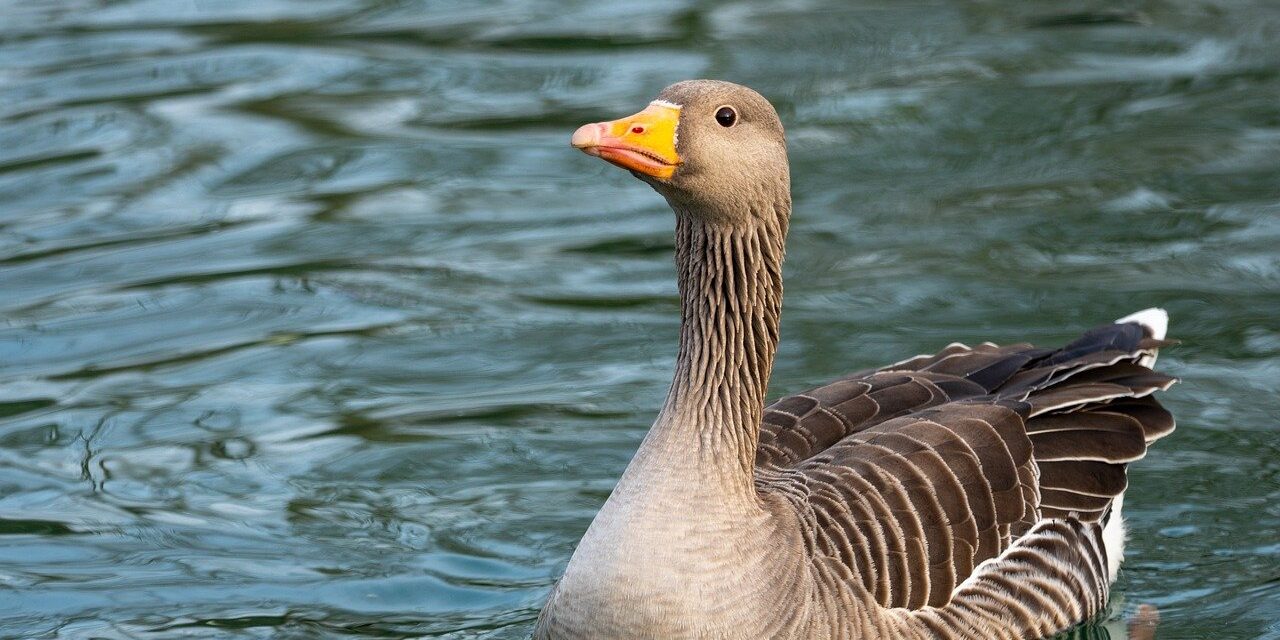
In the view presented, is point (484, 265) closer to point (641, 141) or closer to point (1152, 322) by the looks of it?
point (1152, 322)

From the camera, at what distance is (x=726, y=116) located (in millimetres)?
6082

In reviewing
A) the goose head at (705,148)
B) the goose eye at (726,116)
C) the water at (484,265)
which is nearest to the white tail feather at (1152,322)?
the water at (484,265)

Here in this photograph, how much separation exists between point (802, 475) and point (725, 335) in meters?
0.63

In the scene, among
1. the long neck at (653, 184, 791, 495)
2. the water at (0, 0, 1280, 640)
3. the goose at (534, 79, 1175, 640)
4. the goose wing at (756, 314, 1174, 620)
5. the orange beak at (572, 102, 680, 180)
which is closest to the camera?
the orange beak at (572, 102, 680, 180)

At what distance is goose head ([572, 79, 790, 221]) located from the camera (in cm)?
591

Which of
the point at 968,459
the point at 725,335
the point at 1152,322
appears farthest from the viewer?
the point at 1152,322

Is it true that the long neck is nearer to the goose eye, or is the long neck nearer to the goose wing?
the goose eye

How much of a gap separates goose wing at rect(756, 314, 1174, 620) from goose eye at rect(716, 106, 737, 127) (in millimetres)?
1343

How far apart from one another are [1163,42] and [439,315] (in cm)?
708

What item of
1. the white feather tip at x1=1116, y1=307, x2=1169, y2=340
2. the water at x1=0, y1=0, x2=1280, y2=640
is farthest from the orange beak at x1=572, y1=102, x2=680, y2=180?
the white feather tip at x1=1116, y1=307, x2=1169, y2=340

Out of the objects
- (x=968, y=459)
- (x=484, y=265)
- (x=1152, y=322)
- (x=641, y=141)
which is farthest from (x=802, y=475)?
(x=484, y=265)

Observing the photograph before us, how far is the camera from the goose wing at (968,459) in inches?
255

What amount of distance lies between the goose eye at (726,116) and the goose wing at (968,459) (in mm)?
1343

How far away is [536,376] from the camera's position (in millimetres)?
9539
